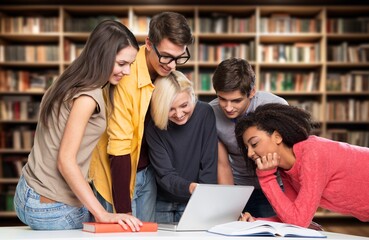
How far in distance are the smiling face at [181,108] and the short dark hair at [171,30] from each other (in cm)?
23

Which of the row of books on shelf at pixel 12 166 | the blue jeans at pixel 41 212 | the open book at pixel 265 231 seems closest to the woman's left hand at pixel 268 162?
the open book at pixel 265 231

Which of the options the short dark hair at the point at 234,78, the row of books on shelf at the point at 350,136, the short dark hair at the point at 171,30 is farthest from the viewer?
the row of books on shelf at the point at 350,136

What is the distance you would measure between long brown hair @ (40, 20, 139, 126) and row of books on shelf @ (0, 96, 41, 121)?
16.7ft

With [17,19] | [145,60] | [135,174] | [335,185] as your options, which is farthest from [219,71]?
[17,19]

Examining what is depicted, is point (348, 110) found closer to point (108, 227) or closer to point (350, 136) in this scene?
point (350, 136)

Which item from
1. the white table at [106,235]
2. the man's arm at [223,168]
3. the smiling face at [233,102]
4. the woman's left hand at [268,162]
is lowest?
the white table at [106,235]

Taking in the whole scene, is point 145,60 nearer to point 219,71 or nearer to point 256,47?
point 219,71

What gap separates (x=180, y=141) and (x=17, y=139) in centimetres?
486

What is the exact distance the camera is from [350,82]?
7.41 m

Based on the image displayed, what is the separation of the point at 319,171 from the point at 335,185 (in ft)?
0.39

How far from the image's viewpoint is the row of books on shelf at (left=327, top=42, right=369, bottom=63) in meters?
7.39

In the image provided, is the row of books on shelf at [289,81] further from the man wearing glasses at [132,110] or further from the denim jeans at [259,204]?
the man wearing glasses at [132,110]

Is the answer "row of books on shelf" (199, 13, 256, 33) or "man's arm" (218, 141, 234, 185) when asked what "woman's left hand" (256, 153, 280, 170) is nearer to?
"man's arm" (218, 141, 234, 185)

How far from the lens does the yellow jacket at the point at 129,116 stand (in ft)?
8.75
